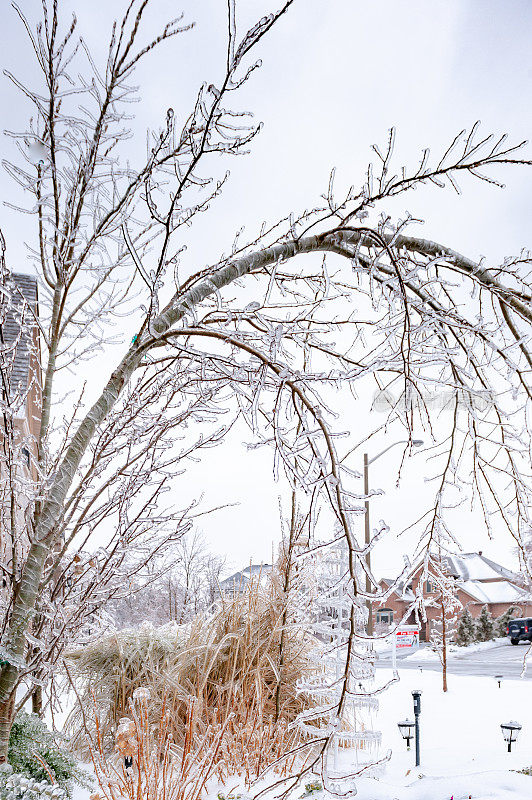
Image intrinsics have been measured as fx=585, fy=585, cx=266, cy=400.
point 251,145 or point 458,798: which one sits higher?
point 251,145

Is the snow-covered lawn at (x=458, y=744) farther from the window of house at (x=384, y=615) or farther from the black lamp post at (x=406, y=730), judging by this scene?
the window of house at (x=384, y=615)

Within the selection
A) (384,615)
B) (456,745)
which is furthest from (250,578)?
(384,615)

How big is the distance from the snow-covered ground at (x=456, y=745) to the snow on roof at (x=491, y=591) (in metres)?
18.1

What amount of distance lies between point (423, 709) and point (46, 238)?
880 centimetres

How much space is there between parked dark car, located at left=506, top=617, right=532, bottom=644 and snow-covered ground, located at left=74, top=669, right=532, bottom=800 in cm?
A: 1118

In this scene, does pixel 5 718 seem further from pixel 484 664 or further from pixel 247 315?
pixel 484 664

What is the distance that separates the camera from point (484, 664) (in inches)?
628

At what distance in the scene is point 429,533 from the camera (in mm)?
1742

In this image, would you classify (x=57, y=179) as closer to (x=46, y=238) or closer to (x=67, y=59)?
(x=46, y=238)

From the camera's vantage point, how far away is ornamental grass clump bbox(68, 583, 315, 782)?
344 centimetres

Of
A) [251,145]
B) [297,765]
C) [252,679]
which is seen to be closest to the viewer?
[251,145]

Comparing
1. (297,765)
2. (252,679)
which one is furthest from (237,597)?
(297,765)

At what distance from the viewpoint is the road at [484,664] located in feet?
44.7

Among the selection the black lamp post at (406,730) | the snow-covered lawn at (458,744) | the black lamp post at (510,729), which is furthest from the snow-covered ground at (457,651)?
the black lamp post at (510,729)
